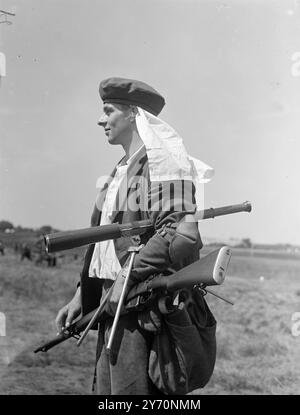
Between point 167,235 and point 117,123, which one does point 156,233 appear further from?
point 117,123

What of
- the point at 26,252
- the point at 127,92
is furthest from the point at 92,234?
the point at 26,252

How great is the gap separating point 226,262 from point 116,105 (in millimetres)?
822

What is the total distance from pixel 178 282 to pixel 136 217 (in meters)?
0.34

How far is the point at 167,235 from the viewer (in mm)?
1993

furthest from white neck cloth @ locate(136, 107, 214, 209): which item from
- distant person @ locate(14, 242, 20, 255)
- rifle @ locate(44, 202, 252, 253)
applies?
distant person @ locate(14, 242, 20, 255)

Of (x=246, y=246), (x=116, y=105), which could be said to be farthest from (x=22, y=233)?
(x=116, y=105)

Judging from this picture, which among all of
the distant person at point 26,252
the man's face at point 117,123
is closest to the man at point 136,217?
the man's face at point 117,123

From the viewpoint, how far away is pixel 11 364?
4.26m

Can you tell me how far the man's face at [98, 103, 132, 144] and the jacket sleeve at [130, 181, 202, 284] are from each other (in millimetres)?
319

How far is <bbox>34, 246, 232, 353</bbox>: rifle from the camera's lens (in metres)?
1.87

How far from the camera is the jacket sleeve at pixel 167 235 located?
1.98 meters

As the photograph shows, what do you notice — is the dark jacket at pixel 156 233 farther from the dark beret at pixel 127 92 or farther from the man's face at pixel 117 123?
the dark beret at pixel 127 92

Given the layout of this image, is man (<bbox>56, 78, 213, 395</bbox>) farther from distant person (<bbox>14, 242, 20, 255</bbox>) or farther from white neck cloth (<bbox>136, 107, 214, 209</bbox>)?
distant person (<bbox>14, 242, 20, 255</bbox>)

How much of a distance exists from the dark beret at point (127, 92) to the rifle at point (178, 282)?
0.73 metres
